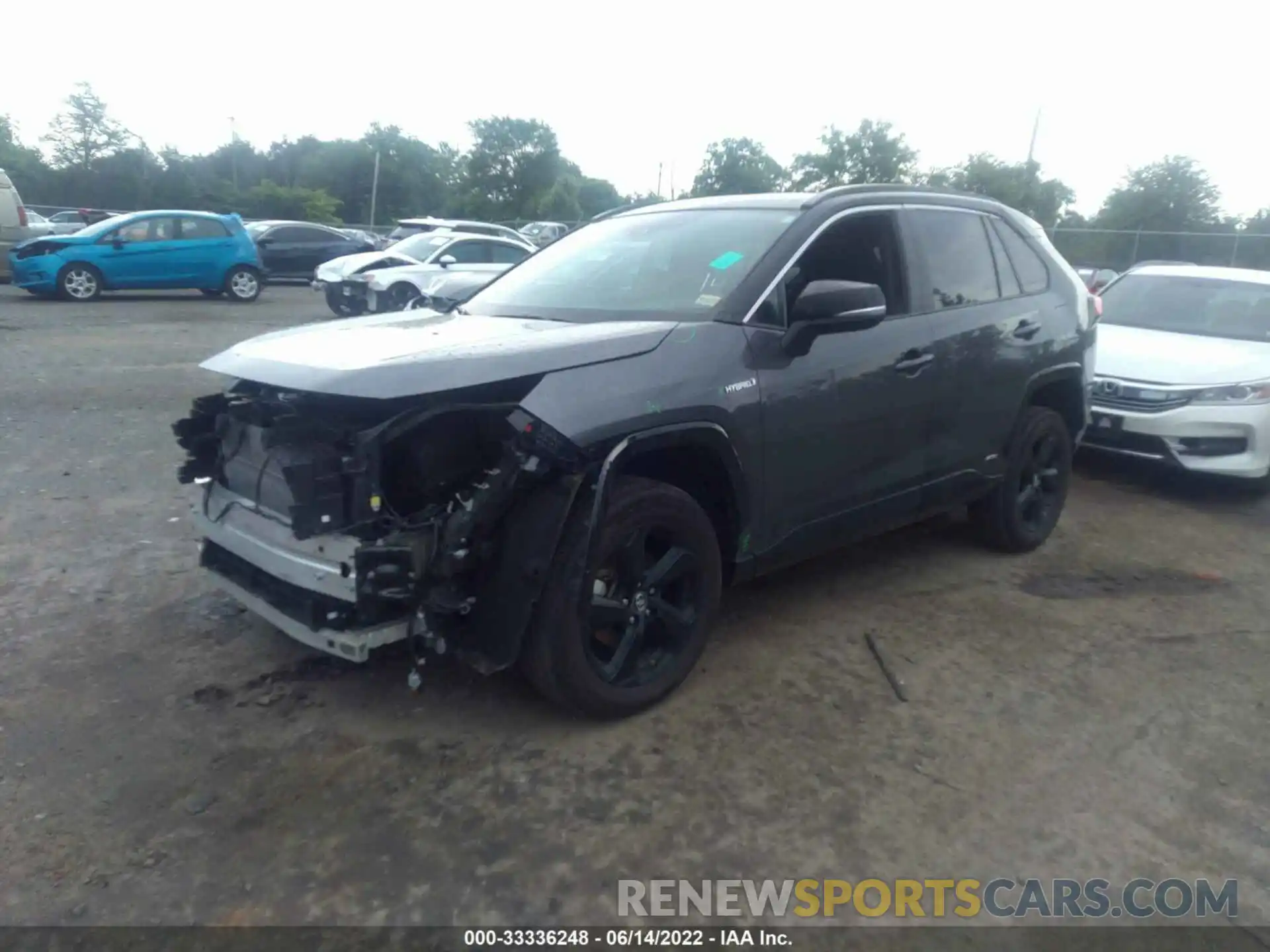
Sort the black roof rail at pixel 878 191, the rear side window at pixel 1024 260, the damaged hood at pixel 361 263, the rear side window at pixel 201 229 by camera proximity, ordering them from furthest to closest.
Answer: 1. the rear side window at pixel 201 229
2. the damaged hood at pixel 361 263
3. the rear side window at pixel 1024 260
4. the black roof rail at pixel 878 191

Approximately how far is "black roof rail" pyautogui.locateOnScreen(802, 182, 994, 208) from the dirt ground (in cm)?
184

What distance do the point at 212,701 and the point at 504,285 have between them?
7.21ft

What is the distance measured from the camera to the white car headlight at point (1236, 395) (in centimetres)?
639

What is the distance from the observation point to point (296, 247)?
2203cm

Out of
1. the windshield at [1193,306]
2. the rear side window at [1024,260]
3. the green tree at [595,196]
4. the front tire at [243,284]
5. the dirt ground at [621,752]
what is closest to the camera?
the dirt ground at [621,752]

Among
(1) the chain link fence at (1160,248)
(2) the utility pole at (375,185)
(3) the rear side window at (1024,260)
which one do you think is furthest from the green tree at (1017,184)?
(3) the rear side window at (1024,260)

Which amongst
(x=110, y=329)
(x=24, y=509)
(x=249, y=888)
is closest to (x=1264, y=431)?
(x=249, y=888)

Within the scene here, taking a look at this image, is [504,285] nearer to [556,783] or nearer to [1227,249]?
[556,783]

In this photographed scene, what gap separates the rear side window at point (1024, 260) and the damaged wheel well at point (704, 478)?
2.44 metres

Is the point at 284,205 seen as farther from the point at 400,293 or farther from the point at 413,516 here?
the point at 413,516

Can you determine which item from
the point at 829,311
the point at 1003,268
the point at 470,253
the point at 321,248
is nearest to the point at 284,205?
the point at 321,248

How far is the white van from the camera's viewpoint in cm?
1598

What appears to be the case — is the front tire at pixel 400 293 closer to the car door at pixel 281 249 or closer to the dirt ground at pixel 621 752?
the car door at pixel 281 249

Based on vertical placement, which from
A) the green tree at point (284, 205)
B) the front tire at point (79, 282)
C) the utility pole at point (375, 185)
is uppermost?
the utility pole at point (375, 185)
